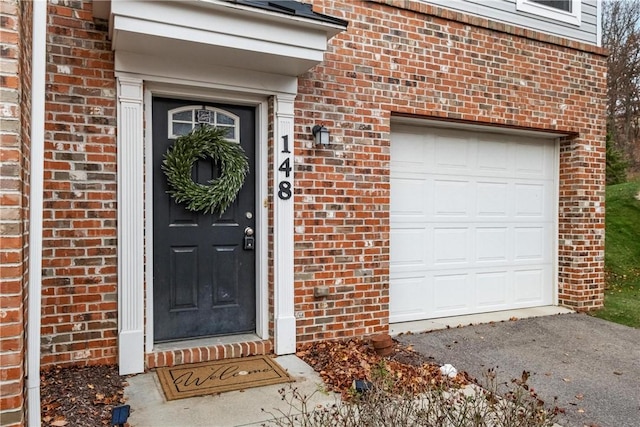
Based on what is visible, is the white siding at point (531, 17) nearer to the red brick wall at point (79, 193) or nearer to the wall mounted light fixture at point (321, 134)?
the wall mounted light fixture at point (321, 134)

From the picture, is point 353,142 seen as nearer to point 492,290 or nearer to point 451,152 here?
point 451,152

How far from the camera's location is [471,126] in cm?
507

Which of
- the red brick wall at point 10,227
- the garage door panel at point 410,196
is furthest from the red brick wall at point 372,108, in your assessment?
the red brick wall at point 10,227

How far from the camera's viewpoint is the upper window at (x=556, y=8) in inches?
208

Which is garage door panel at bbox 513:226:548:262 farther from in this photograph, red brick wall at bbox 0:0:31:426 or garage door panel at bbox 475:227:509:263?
red brick wall at bbox 0:0:31:426

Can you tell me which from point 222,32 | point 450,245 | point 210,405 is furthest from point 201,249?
point 450,245

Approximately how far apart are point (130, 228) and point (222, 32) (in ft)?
5.26

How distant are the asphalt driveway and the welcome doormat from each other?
1445mm

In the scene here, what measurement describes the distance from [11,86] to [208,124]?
1911 mm

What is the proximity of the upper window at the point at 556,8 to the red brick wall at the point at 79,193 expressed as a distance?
4579mm

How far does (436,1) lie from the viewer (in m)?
4.72

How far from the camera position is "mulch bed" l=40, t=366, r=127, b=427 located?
2639mm

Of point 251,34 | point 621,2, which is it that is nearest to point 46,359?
point 251,34

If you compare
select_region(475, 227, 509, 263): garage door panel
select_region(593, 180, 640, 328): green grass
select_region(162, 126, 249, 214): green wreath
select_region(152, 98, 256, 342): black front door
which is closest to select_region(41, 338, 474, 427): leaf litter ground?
select_region(152, 98, 256, 342): black front door
